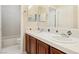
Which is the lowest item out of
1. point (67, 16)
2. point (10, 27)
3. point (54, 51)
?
point (54, 51)

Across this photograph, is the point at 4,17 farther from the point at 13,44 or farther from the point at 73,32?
the point at 73,32

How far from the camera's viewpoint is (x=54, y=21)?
239 cm

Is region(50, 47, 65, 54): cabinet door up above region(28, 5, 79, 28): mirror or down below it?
below

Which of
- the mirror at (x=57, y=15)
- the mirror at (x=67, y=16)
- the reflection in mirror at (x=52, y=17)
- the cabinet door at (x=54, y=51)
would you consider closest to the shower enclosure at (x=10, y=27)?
the mirror at (x=57, y=15)

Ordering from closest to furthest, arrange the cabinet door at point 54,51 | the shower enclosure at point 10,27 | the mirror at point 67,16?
the cabinet door at point 54,51, the mirror at point 67,16, the shower enclosure at point 10,27

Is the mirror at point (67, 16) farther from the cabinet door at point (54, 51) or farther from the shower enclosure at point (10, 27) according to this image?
the shower enclosure at point (10, 27)

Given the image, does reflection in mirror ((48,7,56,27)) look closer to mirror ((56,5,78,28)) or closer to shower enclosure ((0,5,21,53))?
mirror ((56,5,78,28))

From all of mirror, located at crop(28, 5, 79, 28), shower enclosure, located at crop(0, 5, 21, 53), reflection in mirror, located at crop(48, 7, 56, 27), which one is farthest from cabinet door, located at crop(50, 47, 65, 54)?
shower enclosure, located at crop(0, 5, 21, 53)

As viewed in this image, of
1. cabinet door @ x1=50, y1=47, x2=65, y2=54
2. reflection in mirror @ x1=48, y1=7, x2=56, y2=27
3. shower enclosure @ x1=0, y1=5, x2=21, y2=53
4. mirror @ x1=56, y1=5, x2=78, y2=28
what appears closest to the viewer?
cabinet door @ x1=50, y1=47, x2=65, y2=54

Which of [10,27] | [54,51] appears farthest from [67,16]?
[10,27]

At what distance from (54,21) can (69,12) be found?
18.7 inches

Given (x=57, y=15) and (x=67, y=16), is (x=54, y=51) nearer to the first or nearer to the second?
(x=67, y=16)

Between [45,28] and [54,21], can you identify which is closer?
[54,21]
